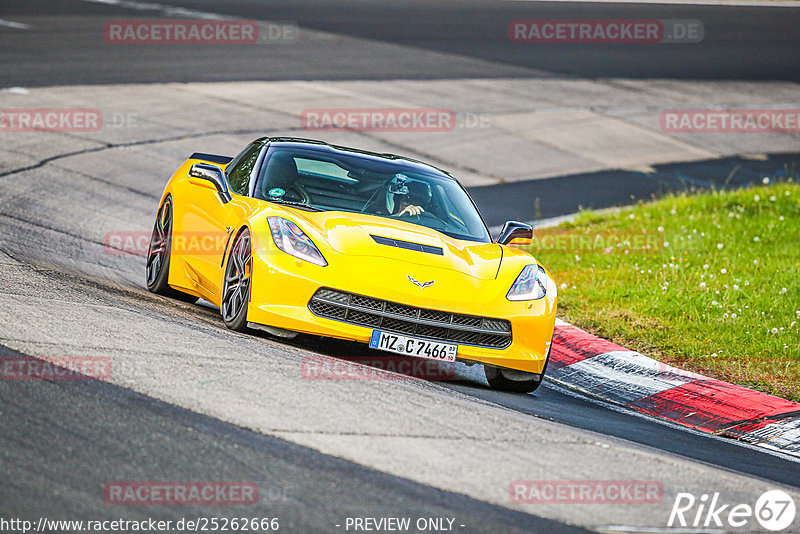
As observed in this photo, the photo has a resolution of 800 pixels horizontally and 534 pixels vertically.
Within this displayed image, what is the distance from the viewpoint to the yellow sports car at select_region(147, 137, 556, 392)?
7293 millimetres

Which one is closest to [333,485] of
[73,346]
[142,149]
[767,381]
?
[73,346]

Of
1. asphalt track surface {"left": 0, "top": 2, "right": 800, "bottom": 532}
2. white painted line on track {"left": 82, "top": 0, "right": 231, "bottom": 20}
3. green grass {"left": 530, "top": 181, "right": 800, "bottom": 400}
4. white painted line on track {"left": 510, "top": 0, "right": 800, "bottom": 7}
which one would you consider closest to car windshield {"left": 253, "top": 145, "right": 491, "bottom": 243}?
asphalt track surface {"left": 0, "top": 2, "right": 800, "bottom": 532}

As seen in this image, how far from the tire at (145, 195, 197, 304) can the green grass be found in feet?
11.7

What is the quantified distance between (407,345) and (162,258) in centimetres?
307

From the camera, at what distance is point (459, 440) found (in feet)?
18.8

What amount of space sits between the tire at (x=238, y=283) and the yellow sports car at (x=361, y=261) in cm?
2

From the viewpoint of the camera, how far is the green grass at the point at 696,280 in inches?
368

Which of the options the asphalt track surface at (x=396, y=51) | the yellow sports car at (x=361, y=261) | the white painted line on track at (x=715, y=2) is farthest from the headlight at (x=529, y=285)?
the white painted line on track at (x=715, y=2)

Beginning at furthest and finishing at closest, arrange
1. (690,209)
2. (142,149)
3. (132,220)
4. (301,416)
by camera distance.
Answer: (142,149)
(690,209)
(132,220)
(301,416)

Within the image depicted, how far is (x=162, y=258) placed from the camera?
945cm

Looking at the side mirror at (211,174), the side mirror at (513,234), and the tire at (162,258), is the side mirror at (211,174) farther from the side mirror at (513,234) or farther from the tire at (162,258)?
the side mirror at (513,234)

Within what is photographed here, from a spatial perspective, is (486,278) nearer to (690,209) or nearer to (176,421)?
(176,421)

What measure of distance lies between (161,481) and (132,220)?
8813mm

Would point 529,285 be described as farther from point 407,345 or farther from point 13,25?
A: point 13,25
